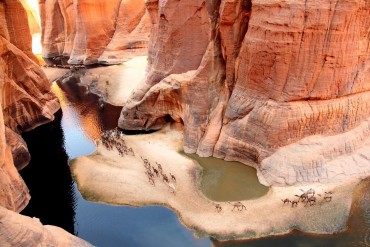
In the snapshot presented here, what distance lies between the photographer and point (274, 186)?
1359cm

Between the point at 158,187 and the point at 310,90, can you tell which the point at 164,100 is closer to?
the point at 158,187

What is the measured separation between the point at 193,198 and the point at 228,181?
1.88 m

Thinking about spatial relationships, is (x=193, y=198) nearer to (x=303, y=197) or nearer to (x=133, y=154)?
(x=303, y=197)

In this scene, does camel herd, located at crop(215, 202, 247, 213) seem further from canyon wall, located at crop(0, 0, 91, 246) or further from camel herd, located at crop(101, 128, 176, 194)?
canyon wall, located at crop(0, 0, 91, 246)

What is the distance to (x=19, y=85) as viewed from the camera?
20.3 meters

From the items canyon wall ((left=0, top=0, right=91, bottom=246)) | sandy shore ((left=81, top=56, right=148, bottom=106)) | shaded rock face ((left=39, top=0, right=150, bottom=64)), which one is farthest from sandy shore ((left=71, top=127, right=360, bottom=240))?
shaded rock face ((left=39, top=0, right=150, bottom=64))

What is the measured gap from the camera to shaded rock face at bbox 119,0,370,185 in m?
13.4

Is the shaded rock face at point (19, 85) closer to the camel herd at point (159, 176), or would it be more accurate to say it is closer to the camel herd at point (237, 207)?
the camel herd at point (159, 176)

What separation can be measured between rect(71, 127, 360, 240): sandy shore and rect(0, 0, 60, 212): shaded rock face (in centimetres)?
387

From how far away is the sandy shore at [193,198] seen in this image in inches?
465

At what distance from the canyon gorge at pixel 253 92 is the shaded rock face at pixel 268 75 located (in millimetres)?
41

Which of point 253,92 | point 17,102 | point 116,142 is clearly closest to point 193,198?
point 253,92

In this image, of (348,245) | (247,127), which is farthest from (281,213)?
(247,127)

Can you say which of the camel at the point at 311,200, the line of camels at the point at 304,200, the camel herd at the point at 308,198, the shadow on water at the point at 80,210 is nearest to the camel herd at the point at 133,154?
the shadow on water at the point at 80,210
